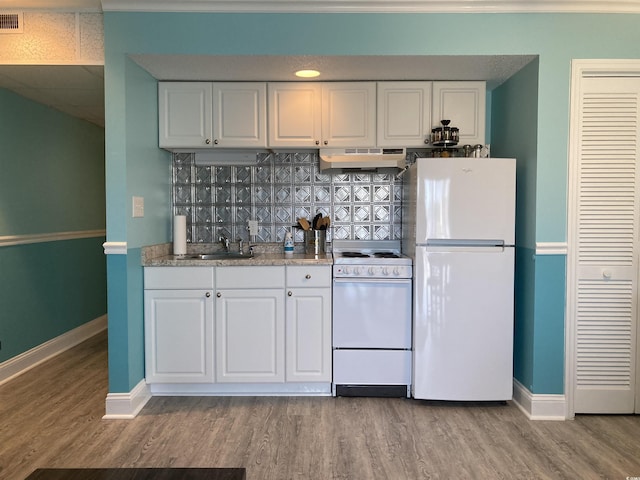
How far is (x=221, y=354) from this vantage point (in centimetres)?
284

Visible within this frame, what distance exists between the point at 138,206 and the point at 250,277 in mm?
856

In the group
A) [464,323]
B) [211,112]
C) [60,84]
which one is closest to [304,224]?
A: [211,112]

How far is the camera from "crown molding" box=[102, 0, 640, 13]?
8.19ft

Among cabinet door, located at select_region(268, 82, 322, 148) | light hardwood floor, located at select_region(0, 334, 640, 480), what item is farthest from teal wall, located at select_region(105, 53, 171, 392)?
cabinet door, located at select_region(268, 82, 322, 148)

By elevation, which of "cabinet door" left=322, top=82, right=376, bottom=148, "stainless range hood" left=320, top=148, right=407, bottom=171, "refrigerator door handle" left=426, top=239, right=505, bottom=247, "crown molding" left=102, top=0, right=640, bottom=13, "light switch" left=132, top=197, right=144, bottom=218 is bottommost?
"refrigerator door handle" left=426, top=239, right=505, bottom=247

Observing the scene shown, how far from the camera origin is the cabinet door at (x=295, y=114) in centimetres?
303

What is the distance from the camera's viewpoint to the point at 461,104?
9.89 ft

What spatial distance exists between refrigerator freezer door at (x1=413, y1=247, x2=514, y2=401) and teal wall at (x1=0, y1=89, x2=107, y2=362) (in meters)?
3.02

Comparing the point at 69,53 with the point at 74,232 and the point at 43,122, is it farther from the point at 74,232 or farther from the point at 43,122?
the point at 74,232

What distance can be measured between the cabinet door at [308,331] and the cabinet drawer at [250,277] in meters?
0.13

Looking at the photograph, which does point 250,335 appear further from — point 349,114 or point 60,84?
point 60,84

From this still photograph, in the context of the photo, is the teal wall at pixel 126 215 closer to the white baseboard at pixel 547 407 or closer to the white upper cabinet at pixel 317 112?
the white upper cabinet at pixel 317 112

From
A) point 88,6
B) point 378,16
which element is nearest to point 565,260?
point 378,16

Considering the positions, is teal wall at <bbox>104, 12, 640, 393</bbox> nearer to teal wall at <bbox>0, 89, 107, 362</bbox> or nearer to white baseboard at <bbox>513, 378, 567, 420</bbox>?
white baseboard at <bbox>513, 378, 567, 420</bbox>
